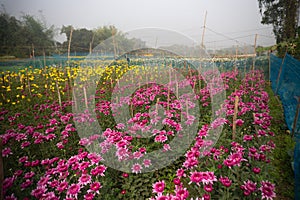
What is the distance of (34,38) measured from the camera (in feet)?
42.2

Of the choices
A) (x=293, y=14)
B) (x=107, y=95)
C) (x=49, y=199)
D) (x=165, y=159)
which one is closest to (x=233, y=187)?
(x=165, y=159)

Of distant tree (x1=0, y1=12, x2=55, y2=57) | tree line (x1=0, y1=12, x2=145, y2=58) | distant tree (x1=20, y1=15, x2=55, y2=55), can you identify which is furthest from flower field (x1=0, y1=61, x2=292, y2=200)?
distant tree (x1=20, y1=15, x2=55, y2=55)

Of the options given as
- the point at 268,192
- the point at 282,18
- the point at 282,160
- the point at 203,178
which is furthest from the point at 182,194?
the point at 282,18

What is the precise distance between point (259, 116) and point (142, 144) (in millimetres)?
1238

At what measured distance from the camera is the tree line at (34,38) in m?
9.54

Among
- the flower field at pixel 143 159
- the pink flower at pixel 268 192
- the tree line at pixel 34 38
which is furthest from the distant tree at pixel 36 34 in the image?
the pink flower at pixel 268 192

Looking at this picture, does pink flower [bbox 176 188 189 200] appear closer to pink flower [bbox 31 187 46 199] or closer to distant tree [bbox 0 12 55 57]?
pink flower [bbox 31 187 46 199]

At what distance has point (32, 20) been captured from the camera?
1405 centimetres

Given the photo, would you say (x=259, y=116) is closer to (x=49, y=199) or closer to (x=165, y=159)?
(x=165, y=159)

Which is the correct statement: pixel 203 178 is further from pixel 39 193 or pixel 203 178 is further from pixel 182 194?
pixel 39 193

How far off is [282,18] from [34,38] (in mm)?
16279

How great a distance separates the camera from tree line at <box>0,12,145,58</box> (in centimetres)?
954

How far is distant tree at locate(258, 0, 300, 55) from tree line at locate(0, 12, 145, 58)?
896 cm

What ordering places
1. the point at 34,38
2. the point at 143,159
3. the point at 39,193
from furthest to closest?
1. the point at 34,38
2. the point at 143,159
3. the point at 39,193
